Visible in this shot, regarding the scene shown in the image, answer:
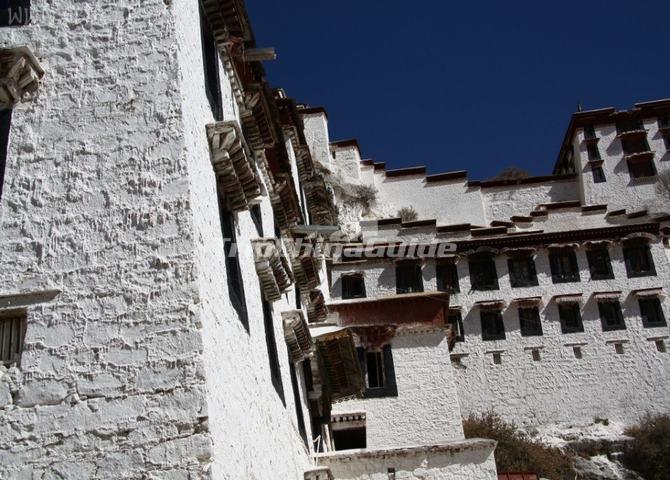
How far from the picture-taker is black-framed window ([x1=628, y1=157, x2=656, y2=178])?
41844 mm

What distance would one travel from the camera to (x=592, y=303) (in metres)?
32.9

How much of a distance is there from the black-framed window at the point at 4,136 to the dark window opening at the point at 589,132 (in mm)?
39185

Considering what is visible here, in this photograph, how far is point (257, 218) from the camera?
11781 mm

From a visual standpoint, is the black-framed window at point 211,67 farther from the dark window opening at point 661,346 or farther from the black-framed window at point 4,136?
the dark window opening at point 661,346

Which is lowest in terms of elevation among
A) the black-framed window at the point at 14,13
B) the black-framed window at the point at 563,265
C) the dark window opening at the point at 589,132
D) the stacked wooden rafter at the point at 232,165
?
the stacked wooden rafter at the point at 232,165

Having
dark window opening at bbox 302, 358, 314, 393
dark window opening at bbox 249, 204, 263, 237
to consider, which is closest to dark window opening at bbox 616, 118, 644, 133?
dark window opening at bbox 302, 358, 314, 393

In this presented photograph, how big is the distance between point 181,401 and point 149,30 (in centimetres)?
376

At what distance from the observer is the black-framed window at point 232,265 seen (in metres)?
8.31

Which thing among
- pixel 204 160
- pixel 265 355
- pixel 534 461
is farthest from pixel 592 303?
pixel 204 160

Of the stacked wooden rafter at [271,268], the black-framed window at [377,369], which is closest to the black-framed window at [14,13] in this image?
the stacked wooden rafter at [271,268]

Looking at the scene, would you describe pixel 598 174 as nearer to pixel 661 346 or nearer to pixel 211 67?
pixel 661 346

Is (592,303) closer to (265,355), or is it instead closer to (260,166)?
(260,166)

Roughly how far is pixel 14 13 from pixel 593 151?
3836 centimetres

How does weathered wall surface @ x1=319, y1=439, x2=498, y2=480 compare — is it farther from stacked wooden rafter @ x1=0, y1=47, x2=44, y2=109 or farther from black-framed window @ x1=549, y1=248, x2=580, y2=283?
black-framed window @ x1=549, y1=248, x2=580, y2=283
